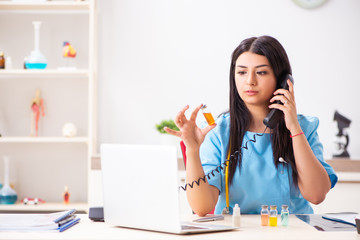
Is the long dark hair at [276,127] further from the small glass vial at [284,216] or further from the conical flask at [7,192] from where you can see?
the conical flask at [7,192]

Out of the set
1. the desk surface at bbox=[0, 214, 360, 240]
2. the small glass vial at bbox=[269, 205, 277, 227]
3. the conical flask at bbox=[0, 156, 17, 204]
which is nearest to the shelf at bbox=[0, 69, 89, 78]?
the conical flask at bbox=[0, 156, 17, 204]

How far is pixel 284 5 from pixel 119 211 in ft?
8.92

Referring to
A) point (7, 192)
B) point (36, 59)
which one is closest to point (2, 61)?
point (36, 59)

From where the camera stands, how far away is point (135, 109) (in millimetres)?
3812

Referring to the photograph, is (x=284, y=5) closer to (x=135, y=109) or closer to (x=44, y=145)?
(x=135, y=109)

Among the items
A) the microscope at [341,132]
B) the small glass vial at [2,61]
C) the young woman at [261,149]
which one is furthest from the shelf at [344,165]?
the small glass vial at [2,61]

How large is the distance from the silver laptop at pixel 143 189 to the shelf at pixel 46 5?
7.64 ft

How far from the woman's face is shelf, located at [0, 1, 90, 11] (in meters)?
1.92

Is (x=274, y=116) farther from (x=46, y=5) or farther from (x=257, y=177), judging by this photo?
(x=46, y=5)

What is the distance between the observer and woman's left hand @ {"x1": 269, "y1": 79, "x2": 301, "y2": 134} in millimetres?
1828

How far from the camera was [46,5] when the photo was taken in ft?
11.9

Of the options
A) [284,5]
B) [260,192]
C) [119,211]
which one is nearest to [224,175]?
[260,192]

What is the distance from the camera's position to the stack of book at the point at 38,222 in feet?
4.76

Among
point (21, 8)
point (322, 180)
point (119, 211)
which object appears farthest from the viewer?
point (21, 8)
